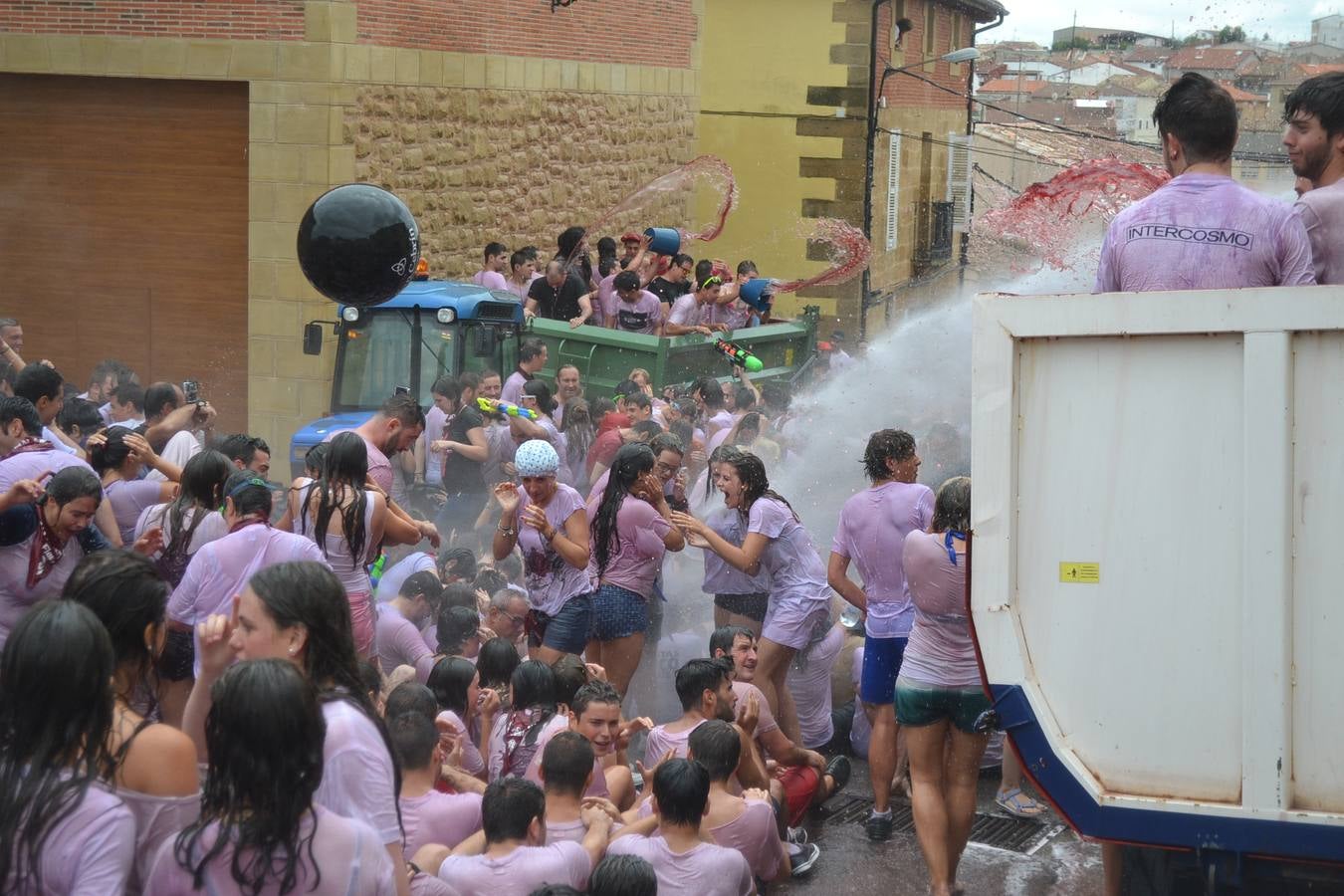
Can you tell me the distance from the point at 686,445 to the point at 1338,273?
22.8ft

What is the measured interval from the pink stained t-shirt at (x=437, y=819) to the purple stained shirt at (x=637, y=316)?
31.0 feet

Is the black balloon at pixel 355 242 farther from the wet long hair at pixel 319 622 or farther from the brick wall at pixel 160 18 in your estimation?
the brick wall at pixel 160 18

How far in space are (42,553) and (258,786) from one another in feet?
11.9

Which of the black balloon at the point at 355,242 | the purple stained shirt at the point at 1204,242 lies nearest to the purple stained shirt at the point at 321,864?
the purple stained shirt at the point at 1204,242

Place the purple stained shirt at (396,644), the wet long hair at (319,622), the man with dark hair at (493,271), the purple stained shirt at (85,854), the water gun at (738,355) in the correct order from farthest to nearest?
the man with dark hair at (493,271) < the water gun at (738,355) < the purple stained shirt at (396,644) < the wet long hair at (319,622) < the purple stained shirt at (85,854)

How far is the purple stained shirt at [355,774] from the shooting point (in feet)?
11.9

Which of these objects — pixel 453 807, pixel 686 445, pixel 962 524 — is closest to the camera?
pixel 453 807

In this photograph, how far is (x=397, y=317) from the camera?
12.3 meters

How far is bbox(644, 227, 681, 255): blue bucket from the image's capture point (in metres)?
16.3

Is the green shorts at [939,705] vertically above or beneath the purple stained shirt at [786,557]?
beneath

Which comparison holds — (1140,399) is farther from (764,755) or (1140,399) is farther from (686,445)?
(686,445)

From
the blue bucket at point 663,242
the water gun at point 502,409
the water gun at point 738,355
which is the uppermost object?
the blue bucket at point 663,242

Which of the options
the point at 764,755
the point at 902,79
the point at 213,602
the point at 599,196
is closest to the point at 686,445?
the point at 764,755

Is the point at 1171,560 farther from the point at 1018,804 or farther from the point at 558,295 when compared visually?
the point at 558,295
